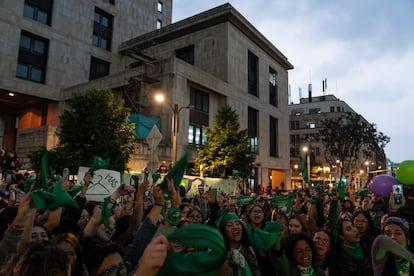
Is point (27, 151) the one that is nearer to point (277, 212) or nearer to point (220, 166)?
point (220, 166)

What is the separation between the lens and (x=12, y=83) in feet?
96.9

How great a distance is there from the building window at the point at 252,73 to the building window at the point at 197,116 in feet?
28.9

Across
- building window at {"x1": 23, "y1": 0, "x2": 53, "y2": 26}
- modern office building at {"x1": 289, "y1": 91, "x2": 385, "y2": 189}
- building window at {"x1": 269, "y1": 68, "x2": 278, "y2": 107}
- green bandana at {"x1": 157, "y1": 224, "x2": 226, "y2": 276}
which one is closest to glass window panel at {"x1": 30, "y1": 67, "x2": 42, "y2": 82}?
building window at {"x1": 23, "y1": 0, "x2": 53, "y2": 26}

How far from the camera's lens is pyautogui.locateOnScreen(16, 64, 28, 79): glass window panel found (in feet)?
100

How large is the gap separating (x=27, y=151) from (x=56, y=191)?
2877cm

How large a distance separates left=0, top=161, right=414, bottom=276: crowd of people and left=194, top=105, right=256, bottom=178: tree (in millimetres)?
17292

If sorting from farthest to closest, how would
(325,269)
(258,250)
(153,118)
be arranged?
(153,118)
(325,269)
(258,250)

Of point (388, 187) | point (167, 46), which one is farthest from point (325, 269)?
point (167, 46)

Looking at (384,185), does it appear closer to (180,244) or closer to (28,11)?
(180,244)

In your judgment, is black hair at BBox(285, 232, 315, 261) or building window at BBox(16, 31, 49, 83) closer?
black hair at BBox(285, 232, 315, 261)

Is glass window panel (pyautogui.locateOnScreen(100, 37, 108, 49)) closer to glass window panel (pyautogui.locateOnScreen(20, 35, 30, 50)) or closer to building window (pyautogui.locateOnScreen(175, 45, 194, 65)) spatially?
glass window panel (pyautogui.locateOnScreen(20, 35, 30, 50))

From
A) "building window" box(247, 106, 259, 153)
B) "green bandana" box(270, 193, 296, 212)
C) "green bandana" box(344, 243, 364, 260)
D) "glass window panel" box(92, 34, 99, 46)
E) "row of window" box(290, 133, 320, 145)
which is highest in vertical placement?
"glass window panel" box(92, 34, 99, 46)

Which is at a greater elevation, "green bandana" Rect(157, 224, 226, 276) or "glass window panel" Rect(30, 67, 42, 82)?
"glass window panel" Rect(30, 67, 42, 82)

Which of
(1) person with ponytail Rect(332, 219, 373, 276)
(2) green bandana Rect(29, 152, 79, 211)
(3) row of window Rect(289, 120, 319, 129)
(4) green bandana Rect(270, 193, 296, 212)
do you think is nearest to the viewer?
(2) green bandana Rect(29, 152, 79, 211)
